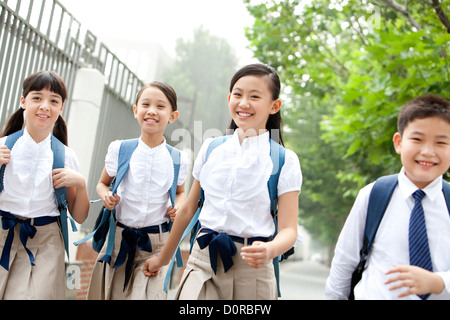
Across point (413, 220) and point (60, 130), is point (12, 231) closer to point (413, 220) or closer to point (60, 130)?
point (60, 130)

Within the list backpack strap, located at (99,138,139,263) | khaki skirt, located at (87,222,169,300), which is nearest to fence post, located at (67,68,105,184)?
backpack strap, located at (99,138,139,263)

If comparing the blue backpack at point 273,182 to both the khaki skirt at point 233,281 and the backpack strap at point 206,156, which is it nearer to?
the backpack strap at point 206,156

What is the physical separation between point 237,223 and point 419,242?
0.86m

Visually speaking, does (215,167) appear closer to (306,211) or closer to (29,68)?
(29,68)

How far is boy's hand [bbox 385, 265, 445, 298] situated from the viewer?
2066 mm

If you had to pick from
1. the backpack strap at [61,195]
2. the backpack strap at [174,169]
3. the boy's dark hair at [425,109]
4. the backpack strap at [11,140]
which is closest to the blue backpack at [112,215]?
the backpack strap at [174,169]

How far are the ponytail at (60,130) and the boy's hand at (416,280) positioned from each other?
2.25 meters

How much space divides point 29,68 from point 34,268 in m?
2.60

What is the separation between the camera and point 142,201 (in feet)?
10.5

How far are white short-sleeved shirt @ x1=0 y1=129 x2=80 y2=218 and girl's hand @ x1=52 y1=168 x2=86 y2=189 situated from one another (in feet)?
0.30

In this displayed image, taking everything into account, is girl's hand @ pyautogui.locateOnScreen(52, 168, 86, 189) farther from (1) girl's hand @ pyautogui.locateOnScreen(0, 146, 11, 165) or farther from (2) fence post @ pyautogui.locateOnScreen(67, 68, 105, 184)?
(2) fence post @ pyautogui.locateOnScreen(67, 68, 105, 184)

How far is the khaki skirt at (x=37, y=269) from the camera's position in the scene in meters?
2.78

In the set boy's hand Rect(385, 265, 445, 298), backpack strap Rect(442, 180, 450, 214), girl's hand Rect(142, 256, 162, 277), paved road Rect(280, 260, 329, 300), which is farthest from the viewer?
paved road Rect(280, 260, 329, 300)
